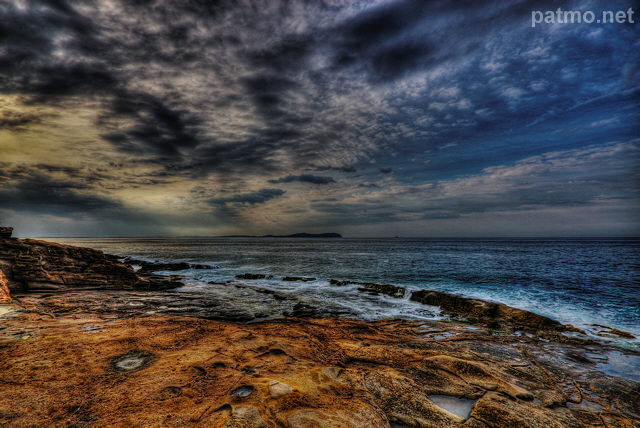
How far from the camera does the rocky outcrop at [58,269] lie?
15695 millimetres

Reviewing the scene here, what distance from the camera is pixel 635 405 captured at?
19.8 feet

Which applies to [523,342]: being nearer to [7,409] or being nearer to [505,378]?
[505,378]

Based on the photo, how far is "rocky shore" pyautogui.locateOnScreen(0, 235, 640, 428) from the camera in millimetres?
4531

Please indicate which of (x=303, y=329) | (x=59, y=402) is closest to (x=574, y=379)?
(x=303, y=329)

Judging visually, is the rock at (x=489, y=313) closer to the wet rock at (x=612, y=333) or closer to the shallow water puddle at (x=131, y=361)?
the wet rock at (x=612, y=333)

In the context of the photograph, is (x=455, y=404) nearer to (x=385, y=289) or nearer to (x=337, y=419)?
(x=337, y=419)

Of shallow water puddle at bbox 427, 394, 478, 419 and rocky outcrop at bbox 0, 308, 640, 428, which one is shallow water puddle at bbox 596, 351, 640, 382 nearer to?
rocky outcrop at bbox 0, 308, 640, 428

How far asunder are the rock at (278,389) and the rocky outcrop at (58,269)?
64.3 feet

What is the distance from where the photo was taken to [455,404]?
216 inches

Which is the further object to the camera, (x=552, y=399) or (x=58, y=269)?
(x=58, y=269)

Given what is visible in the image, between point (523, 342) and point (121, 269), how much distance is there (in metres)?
27.3

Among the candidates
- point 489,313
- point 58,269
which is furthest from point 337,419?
point 58,269

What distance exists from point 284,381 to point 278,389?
0.47 metres

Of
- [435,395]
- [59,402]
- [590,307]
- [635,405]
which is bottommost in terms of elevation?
[590,307]
